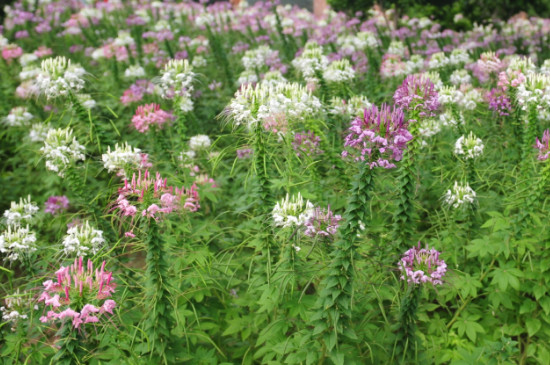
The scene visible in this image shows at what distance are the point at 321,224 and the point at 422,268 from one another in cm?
54

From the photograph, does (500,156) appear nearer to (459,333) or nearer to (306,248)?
(459,333)

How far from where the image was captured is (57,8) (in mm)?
9891

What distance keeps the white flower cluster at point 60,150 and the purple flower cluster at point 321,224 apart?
157 cm

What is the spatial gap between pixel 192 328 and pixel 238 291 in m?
0.66

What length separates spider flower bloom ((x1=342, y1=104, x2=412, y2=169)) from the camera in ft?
6.18

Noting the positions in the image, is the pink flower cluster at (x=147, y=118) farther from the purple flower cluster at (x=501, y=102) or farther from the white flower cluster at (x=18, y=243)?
the purple flower cluster at (x=501, y=102)

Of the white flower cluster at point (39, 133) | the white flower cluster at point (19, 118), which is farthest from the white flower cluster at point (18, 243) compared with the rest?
the white flower cluster at point (19, 118)

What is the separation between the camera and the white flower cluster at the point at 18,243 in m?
2.67

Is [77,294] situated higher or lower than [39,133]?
higher

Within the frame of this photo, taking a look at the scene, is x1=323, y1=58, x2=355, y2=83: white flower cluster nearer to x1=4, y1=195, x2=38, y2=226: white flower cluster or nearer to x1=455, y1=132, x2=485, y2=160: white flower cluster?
x1=455, y1=132, x2=485, y2=160: white flower cluster

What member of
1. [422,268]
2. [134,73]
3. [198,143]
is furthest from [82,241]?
[134,73]

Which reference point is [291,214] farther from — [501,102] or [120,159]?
[501,102]

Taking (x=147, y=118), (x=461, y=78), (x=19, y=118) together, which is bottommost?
(x=19, y=118)

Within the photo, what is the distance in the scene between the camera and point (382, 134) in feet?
6.23
